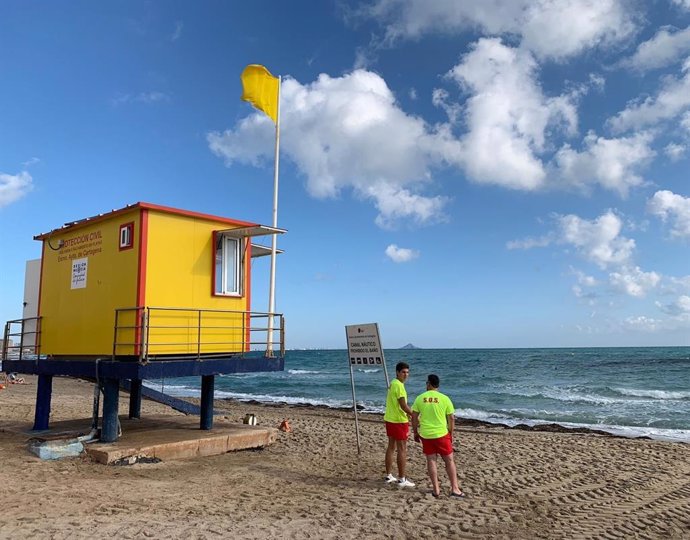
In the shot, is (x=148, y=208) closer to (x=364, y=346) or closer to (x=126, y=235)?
(x=126, y=235)

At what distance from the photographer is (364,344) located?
1100cm

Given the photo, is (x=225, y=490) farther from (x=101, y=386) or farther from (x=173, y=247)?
(x=173, y=247)

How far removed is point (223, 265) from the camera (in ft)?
38.4

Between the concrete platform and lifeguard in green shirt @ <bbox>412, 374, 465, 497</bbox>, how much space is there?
501 cm

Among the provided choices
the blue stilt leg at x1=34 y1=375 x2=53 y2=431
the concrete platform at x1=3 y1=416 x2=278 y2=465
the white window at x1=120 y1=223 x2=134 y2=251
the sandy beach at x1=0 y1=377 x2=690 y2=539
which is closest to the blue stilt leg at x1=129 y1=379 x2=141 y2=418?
the concrete platform at x1=3 y1=416 x2=278 y2=465

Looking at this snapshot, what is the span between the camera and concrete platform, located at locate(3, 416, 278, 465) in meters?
9.86

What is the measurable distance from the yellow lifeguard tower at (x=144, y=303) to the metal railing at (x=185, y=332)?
0.07 feet

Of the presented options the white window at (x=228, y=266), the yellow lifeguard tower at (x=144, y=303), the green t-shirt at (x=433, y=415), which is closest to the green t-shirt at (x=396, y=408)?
the green t-shirt at (x=433, y=415)

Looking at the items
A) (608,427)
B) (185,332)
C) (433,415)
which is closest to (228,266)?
(185,332)

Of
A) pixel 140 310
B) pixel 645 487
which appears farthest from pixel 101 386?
pixel 645 487

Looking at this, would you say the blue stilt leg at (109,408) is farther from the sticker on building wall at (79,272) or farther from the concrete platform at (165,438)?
the sticker on building wall at (79,272)

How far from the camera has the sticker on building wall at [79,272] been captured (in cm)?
1162

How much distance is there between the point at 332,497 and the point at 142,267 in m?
5.45

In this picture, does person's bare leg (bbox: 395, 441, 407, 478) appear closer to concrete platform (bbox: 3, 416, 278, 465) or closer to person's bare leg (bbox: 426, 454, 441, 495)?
person's bare leg (bbox: 426, 454, 441, 495)
